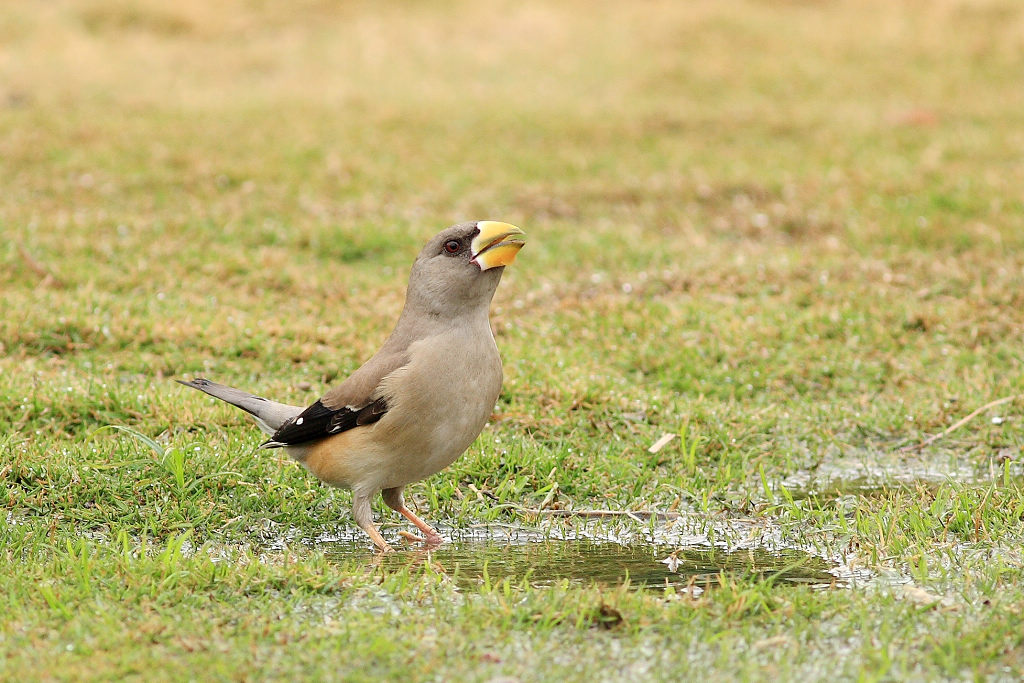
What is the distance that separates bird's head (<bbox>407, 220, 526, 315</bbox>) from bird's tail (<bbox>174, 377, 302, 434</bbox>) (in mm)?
918

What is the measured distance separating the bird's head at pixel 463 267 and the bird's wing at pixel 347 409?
310 millimetres

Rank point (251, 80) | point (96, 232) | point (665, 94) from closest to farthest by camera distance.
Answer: point (96, 232)
point (665, 94)
point (251, 80)

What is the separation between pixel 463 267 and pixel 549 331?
3148 millimetres

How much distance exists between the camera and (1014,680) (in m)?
4.13

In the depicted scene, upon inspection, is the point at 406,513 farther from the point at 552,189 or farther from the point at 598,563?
the point at 552,189

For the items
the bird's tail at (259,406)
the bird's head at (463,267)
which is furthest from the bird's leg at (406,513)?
the bird's head at (463,267)

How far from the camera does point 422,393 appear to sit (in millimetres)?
5488

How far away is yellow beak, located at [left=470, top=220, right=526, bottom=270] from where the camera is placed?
5699 mm

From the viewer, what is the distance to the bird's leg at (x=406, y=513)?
583cm

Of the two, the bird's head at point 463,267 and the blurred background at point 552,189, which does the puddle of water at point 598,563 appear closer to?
the bird's head at point 463,267

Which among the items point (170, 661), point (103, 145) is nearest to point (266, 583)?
point (170, 661)

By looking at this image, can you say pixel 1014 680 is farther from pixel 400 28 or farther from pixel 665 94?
pixel 400 28

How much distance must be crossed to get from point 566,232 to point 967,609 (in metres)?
7.15

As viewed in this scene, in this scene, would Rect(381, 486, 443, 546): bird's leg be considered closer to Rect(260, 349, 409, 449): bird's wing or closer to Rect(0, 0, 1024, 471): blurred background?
Rect(260, 349, 409, 449): bird's wing
